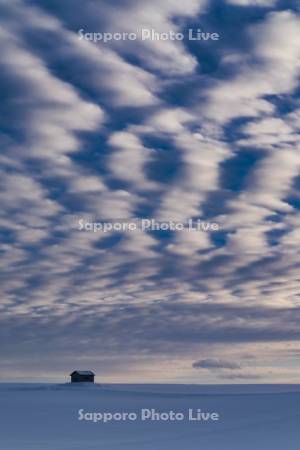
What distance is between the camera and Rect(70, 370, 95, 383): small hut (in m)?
99.5

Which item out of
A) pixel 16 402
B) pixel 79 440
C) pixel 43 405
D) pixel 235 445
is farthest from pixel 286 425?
pixel 16 402

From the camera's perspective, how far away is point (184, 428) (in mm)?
42688

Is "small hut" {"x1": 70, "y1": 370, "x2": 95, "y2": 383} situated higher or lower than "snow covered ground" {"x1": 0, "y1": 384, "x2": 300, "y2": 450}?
higher

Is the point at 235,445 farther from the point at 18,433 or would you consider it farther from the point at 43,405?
the point at 43,405

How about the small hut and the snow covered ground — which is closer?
the snow covered ground

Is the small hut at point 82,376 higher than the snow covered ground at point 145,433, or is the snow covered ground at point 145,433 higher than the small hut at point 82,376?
the small hut at point 82,376

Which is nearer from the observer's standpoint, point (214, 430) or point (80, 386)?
point (214, 430)

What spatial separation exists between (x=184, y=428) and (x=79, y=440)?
9.29 metres

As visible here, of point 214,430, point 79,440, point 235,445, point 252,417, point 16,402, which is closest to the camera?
point 235,445

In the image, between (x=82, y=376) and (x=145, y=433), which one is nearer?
(x=145, y=433)

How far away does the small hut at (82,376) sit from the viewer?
9949cm

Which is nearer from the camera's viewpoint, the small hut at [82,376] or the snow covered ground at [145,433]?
the snow covered ground at [145,433]

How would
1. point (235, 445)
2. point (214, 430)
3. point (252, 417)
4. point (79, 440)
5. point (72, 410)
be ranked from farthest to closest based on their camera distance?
point (72, 410) < point (252, 417) < point (214, 430) < point (79, 440) < point (235, 445)

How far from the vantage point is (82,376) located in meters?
101
